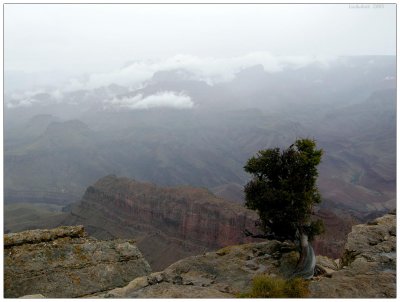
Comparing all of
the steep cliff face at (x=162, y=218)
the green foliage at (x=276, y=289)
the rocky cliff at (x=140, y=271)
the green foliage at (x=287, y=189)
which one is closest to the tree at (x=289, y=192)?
the green foliage at (x=287, y=189)

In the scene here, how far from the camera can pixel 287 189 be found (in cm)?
2172

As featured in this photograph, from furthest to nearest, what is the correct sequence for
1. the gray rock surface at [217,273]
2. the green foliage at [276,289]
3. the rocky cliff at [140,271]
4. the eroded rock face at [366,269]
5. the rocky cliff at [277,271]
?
the gray rock surface at [217,273] < the rocky cliff at [140,271] < the rocky cliff at [277,271] < the eroded rock face at [366,269] < the green foliage at [276,289]

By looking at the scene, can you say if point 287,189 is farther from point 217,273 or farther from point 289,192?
point 217,273

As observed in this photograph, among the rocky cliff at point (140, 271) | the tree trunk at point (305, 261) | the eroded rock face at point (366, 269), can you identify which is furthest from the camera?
the tree trunk at point (305, 261)

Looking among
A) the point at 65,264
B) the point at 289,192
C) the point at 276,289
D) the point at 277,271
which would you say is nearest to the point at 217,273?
the point at 277,271

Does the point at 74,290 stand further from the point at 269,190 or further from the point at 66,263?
the point at 269,190

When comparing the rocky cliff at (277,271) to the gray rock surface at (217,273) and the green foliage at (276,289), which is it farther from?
the green foliage at (276,289)

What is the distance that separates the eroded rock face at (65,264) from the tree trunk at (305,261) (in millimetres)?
7562

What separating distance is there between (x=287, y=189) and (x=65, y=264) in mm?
11782

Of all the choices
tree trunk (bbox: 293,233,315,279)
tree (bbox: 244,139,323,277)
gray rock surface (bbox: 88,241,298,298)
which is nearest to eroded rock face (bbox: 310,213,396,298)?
tree trunk (bbox: 293,233,315,279)

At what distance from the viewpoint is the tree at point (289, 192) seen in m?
21.3

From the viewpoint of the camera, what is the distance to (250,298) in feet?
45.9

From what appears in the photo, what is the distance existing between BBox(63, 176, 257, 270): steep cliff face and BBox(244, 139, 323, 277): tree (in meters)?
46.2

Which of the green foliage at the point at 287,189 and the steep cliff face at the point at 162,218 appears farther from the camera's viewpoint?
the steep cliff face at the point at 162,218
